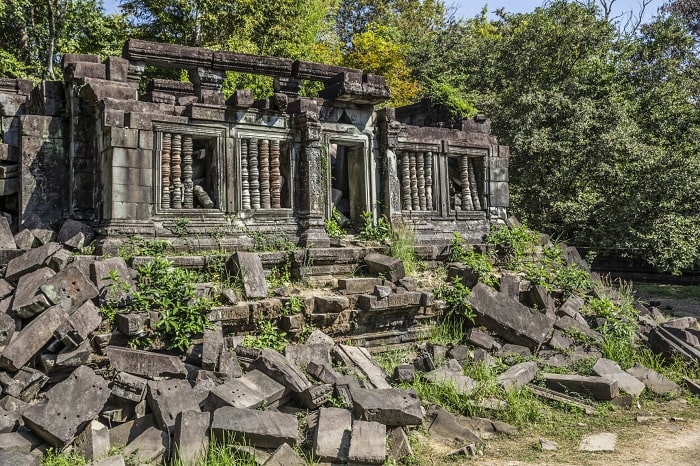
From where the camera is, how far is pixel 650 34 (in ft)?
59.7

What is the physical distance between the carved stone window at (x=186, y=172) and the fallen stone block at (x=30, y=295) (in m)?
2.08

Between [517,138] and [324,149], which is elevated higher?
[517,138]

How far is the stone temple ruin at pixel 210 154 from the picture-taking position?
8.24m

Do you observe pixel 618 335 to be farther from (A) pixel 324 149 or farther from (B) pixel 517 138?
(B) pixel 517 138

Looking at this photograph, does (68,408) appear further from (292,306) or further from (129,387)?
(292,306)

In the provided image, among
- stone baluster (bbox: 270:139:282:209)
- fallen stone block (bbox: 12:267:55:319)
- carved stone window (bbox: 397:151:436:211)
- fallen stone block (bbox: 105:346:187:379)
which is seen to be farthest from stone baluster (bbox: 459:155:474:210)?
fallen stone block (bbox: 12:267:55:319)

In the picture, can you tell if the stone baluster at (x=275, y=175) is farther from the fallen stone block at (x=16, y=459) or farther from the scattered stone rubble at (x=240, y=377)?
the fallen stone block at (x=16, y=459)

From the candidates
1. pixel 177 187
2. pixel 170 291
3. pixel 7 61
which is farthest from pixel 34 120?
pixel 7 61

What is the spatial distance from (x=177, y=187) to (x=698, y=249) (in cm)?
1348

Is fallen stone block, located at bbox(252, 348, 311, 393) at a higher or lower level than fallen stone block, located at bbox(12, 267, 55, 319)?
lower

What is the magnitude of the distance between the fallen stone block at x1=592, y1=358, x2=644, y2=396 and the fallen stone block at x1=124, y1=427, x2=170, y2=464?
16.5ft

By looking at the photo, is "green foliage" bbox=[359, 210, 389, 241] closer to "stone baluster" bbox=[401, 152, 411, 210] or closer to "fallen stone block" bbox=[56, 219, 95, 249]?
"stone baluster" bbox=[401, 152, 411, 210]

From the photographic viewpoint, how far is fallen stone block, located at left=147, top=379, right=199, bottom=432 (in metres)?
5.11

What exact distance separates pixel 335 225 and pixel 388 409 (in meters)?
4.91
